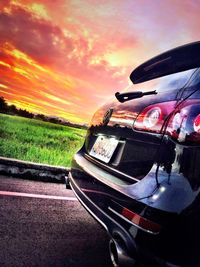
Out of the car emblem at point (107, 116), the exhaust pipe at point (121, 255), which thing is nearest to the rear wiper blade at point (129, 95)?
the car emblem at point (107, 116)

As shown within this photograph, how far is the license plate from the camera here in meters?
2.34

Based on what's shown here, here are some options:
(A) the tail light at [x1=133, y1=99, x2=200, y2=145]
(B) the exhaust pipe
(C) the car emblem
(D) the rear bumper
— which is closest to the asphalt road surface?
(D) the rear bumper

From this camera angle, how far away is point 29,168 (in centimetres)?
474

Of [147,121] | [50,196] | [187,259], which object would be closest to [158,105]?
[147,121]

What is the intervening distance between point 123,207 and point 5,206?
1.84 meters

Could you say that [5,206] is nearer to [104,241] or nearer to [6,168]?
[104,241]

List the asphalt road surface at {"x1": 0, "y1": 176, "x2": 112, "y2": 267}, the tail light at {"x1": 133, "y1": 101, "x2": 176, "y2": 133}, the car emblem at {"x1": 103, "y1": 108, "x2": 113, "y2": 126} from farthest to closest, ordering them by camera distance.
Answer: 1. the car emblem at {"x1": 103, "y1": 108, "x2": 113, "y2": 126}
2. the asphalt road surface at {"x1": 0, "y1": 176, "x2": 112, "y2": 267}
3. the tail light at {"x1": 133, "y1": 101, "x2": 176, "y2": 133}

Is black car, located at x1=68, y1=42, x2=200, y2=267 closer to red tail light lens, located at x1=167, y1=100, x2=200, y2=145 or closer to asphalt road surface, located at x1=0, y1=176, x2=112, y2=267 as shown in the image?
red tail light lens, located at x1=167, y1=100, x2=200, y2=145

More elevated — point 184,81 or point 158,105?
point 184,81

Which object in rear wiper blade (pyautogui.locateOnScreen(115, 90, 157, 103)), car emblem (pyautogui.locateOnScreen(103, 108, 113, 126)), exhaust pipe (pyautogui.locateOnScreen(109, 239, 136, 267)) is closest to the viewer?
exhaust pipe (pyautogui.locateOnScreen(109, 239, 136, 267))

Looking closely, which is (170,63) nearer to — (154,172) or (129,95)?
(129,95)

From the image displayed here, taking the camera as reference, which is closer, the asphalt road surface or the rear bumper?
the rear bumper

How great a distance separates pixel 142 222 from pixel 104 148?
88 centimetres

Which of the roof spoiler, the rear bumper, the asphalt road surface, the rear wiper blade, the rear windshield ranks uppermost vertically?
the roof spoiler
